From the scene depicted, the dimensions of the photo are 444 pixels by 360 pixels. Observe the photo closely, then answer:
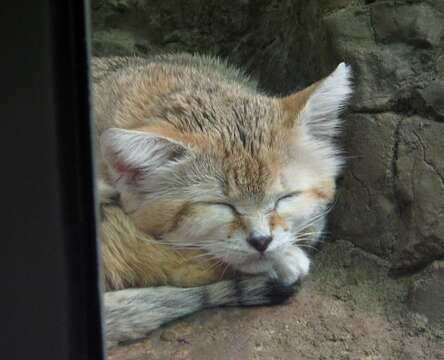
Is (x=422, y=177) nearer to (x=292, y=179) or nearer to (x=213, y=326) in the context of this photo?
(x=292, y=179)

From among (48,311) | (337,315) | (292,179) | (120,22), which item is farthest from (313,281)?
(120,22)

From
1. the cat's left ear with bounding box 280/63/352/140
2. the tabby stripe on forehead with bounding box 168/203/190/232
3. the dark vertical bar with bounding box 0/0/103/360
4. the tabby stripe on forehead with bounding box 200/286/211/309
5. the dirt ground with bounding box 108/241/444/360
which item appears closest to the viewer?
the dark vertical bar with bounding box 0/0/103/360

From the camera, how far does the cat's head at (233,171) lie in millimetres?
2143

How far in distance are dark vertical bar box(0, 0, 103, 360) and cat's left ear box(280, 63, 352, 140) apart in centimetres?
128

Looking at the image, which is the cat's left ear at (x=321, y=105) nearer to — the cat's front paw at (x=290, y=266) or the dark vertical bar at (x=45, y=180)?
the cat's front paw at (x=290, y=266)

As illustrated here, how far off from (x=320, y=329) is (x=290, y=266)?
0.75 feet

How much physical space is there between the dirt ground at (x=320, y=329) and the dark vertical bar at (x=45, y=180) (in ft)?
2.28

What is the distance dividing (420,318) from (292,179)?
0.55 m

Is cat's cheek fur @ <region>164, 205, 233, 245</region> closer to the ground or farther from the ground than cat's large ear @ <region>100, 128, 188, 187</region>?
closer to the ground

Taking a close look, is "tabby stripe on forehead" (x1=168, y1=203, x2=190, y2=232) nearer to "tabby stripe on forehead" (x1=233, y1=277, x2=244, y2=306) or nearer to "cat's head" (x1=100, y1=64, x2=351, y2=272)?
"cat's head" (x1=100, y1=64, x2=351, y2=272)

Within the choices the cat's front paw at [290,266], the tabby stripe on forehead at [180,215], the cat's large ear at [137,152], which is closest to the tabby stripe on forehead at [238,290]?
the cat's front paw at [290,266]

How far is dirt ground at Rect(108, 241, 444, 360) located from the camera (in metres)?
1.96

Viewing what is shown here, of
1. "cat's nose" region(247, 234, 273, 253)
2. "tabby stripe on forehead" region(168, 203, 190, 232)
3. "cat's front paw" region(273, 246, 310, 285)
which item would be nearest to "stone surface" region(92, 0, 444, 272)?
"cat's front paw" region(273, 246, 310, 285)

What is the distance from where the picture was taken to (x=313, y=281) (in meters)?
2.26
